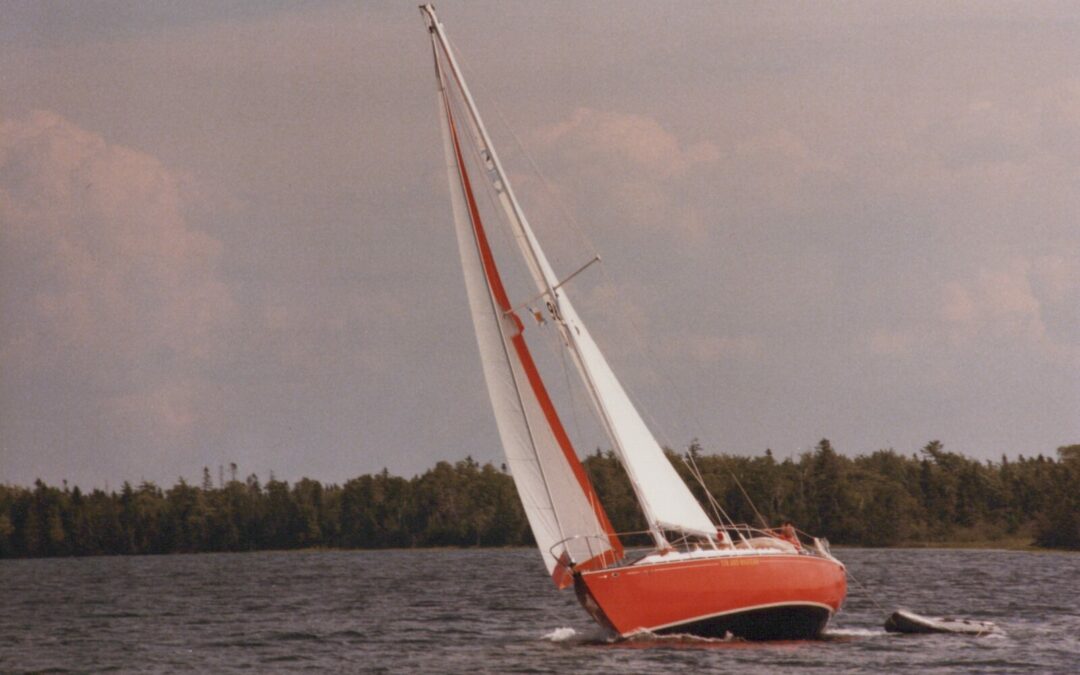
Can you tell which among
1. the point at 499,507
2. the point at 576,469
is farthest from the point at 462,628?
the point at 499,507

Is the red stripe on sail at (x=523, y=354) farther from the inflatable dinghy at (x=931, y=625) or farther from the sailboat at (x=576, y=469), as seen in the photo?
the inflatable dinghy at (x=931, y=625)

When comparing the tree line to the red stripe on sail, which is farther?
the tree line

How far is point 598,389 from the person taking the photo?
105 feet

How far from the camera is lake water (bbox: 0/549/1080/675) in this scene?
3059cm

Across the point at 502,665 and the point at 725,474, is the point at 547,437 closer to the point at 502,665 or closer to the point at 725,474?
the point at 502,665

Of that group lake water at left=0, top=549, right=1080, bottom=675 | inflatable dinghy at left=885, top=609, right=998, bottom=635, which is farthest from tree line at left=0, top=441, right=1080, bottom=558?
inflatable dinghy at left=885, top=609, right=998, bottom=635

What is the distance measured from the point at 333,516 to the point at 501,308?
117 m

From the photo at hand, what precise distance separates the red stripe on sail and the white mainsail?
0.58 metres

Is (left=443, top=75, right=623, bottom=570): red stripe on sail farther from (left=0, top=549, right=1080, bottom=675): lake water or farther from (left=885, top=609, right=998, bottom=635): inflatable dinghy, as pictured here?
(left=885, top=609, right=998, bottom=635): inflatable dinghy

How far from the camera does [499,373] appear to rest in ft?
106

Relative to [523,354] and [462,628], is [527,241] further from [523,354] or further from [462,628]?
[462,628]

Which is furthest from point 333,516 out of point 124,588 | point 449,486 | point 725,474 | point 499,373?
point 499,373

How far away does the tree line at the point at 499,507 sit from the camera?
11006 cm

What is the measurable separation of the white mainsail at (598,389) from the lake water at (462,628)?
2.94 m
